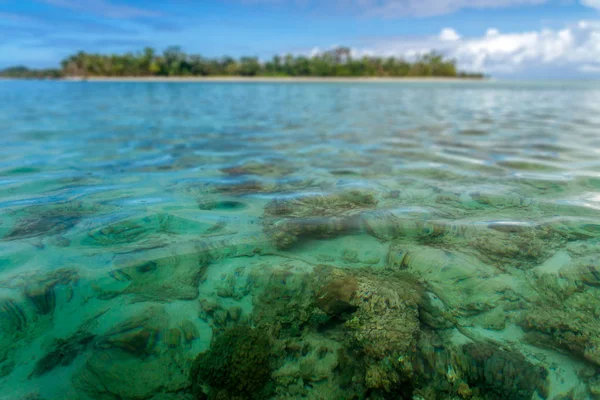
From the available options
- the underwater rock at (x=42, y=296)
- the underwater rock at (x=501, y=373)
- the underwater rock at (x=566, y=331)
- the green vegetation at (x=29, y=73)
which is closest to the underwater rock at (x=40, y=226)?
the underwater rock at (x=42, y=296)

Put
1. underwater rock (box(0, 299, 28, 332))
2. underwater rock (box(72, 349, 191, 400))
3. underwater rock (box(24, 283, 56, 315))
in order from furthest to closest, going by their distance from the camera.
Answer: underwater rock (box(24, 283, 56, 315)) < underwater rock (box(0, 299, 28, 332)) < underwater rock (box(72, 349, 191, 400))

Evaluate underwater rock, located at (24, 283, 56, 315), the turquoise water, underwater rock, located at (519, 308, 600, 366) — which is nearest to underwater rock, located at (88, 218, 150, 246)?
the turquoise water

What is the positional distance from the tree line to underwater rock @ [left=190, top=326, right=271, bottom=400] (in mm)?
112410

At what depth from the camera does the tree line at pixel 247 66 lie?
10625 centimetres

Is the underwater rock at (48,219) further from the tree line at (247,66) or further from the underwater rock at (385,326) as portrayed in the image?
the tree line at (247,66)

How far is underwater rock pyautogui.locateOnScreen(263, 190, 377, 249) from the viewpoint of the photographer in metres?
2.96

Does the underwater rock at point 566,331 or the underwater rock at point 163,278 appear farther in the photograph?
the underwater rock at point 163,278

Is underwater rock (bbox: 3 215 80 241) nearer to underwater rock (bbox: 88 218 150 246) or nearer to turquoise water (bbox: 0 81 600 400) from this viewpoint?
turquoise water (bbox: 0 81 600 400)

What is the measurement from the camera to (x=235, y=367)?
5.84ft

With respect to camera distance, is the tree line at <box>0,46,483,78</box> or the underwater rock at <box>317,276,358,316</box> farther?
the tree line at <box>0,46,483,78</box>

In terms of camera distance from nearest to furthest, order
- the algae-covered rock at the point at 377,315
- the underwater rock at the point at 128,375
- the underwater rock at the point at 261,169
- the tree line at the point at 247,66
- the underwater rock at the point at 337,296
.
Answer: the underwater rock at the point at 128,375 → the algae-covered rock at the point at 377,315 → the underwater rock at the point at 337,296 → the underwater rock at the point at 261,169 → the tree line at the point at 247,66

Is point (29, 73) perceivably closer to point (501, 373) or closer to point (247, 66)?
point (247, 66)

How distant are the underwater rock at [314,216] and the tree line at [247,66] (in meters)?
110

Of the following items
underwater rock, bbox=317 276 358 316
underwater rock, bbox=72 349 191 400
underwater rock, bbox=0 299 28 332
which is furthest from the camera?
underwater rock, bbox=317 276 358 316
